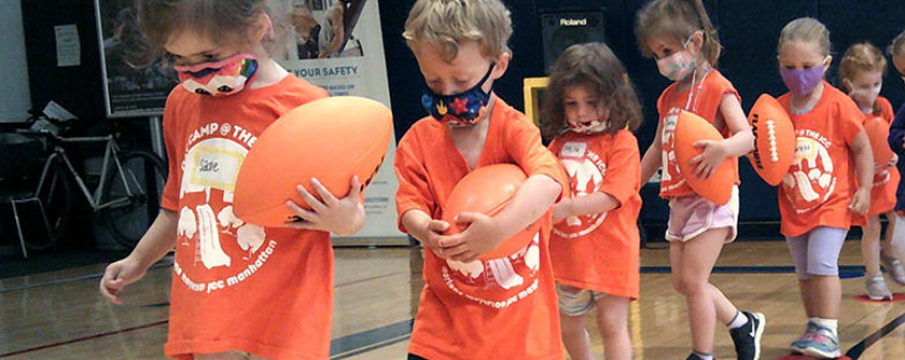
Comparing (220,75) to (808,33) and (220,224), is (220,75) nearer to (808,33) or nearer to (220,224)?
(220,224)

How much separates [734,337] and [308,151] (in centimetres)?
238

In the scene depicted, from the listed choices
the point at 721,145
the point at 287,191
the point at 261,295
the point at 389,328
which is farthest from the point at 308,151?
the point at 389,328

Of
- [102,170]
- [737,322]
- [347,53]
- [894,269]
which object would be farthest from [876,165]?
[102,170]

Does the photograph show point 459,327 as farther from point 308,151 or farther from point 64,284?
point 64,284

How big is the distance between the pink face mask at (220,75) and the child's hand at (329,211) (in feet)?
0.90

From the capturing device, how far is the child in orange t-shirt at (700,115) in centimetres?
A: 342

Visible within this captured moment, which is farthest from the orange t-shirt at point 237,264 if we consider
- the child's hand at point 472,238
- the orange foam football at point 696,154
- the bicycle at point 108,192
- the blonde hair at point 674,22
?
the bicycle at point 108,192

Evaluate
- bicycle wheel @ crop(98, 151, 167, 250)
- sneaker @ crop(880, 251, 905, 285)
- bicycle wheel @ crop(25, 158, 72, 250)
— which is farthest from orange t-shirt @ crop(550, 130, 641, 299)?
bicycle wheel @ crop(25, 158, 72, 250)

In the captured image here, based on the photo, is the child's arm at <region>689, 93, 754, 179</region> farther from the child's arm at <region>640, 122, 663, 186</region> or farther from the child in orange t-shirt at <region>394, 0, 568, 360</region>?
the child in orange t-shirt at <region>394, 0, 568, 360</region>

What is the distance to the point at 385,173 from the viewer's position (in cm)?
830

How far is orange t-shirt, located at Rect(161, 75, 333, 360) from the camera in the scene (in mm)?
1924

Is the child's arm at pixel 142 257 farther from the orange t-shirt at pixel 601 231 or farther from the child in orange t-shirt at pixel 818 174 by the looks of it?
the child in orange t-shirt at pixel 818 174

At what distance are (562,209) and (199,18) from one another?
1267mm

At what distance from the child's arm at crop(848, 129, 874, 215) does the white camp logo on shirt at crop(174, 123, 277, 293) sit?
A: 2828mm
